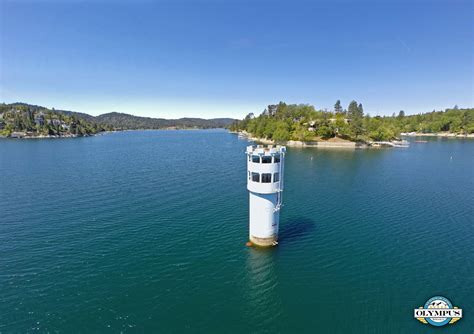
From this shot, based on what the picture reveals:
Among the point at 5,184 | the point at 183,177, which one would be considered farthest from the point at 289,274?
the point at 5,184

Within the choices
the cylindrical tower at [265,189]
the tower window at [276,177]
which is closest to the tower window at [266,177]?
the cylindrical tower at [265,189]

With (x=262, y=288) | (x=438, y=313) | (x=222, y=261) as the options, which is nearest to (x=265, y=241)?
(x=222, y=261)

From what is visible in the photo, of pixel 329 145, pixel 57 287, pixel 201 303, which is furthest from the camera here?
pixel 329 145

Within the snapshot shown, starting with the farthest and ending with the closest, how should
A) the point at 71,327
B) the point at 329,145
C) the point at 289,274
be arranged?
the point at 329,145
the point at 289,274
the point at 71,327

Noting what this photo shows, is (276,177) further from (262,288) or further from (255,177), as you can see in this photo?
(262,288)

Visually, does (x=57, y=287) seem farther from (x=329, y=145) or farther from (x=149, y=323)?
(x=329, y=145)

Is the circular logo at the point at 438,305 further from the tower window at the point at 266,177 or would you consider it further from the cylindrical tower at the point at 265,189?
the tower window at the point at 266,177
